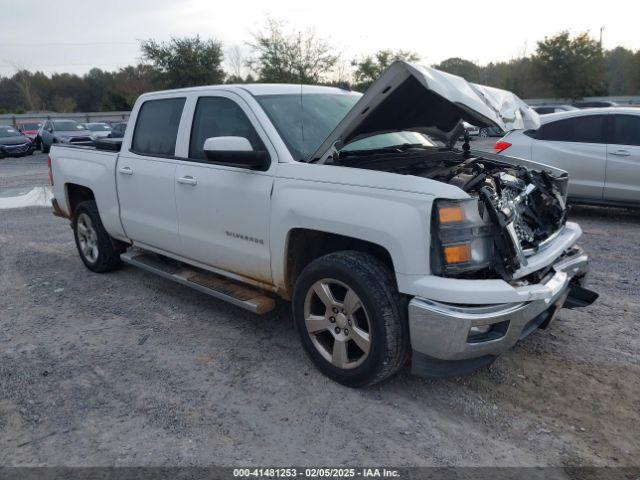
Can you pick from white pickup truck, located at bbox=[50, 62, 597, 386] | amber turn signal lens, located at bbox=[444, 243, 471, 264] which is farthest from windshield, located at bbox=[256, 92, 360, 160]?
amber turn signal lens, located at bbox=[444, 243, 471, 264]

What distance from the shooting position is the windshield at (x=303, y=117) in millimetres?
3941

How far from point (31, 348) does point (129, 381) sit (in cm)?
111

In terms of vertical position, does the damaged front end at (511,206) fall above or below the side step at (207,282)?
above

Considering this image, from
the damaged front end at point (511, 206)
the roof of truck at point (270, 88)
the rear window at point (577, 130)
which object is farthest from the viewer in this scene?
the rear window at point (577, 130)

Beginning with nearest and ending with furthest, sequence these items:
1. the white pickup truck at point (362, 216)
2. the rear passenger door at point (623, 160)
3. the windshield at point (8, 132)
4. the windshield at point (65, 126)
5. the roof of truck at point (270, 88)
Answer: the white pickup truck at point (362, 216) < the roof of truck at point (270, 88) < the rear passenger door at point (623, 160) < the windshield at point (65, 126) < the windshield at point (8, 132)

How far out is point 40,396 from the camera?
3.56 m

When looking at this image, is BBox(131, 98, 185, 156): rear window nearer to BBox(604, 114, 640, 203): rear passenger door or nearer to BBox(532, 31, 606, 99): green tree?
BBox(604, 114, 640, 203): rear passenger door

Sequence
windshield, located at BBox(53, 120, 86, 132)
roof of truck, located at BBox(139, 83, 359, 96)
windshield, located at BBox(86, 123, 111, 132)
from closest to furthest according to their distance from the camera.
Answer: roof of truck, located at BBox(139, 83, 359, 96)
windshield, located at BBox(53, 120, 86, 132)
windshield, located at BBox(86, 123, 111, 132)


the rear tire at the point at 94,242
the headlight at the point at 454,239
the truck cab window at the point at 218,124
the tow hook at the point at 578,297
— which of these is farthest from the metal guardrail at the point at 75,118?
the headlight at the point at 454,239

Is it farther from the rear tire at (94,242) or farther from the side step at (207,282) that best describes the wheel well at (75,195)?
the side step at (207,282)

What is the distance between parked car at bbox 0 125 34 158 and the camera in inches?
960

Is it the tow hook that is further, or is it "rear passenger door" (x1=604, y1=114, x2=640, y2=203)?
"rear passenger door" (x1=604, y1=114, x2=640, y2=203)

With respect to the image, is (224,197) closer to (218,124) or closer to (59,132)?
(218,124)

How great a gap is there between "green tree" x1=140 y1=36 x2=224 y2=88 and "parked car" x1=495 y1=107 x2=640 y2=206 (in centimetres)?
3258
